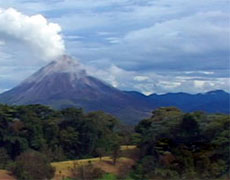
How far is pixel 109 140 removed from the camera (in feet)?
56.9

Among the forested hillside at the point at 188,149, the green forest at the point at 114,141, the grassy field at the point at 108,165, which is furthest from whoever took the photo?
→ the grassy field at the point at 108,165

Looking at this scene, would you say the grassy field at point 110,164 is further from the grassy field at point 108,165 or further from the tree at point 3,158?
the tree at point 3,158

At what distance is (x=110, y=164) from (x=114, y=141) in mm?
2796

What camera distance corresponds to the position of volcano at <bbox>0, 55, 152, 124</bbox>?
30.6 metres

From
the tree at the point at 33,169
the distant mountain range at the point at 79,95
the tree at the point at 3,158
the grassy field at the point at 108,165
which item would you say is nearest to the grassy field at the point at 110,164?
the grassy field at the point at 108,165

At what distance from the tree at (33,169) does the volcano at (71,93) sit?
16342mm

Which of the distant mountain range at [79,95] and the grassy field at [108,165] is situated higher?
the distant mountain range at [79,95]

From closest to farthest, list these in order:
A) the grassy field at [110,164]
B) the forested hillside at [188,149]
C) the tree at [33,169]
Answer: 1. the forested hillside at [188,149]
2. the tree at [33,169]
3. the grassy field at [110,164]

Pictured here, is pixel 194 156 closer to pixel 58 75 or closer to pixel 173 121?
pixel 173 121

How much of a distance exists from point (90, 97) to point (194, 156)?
22938mm

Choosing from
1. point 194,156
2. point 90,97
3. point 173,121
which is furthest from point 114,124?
point 90,97

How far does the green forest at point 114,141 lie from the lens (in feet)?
33.6

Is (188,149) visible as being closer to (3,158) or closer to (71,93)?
(3,158)

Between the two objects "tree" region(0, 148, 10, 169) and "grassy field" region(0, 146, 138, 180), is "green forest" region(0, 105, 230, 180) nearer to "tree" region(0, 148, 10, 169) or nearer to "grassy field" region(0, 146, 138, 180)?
"tree" region(0, 148, 10, 169)
